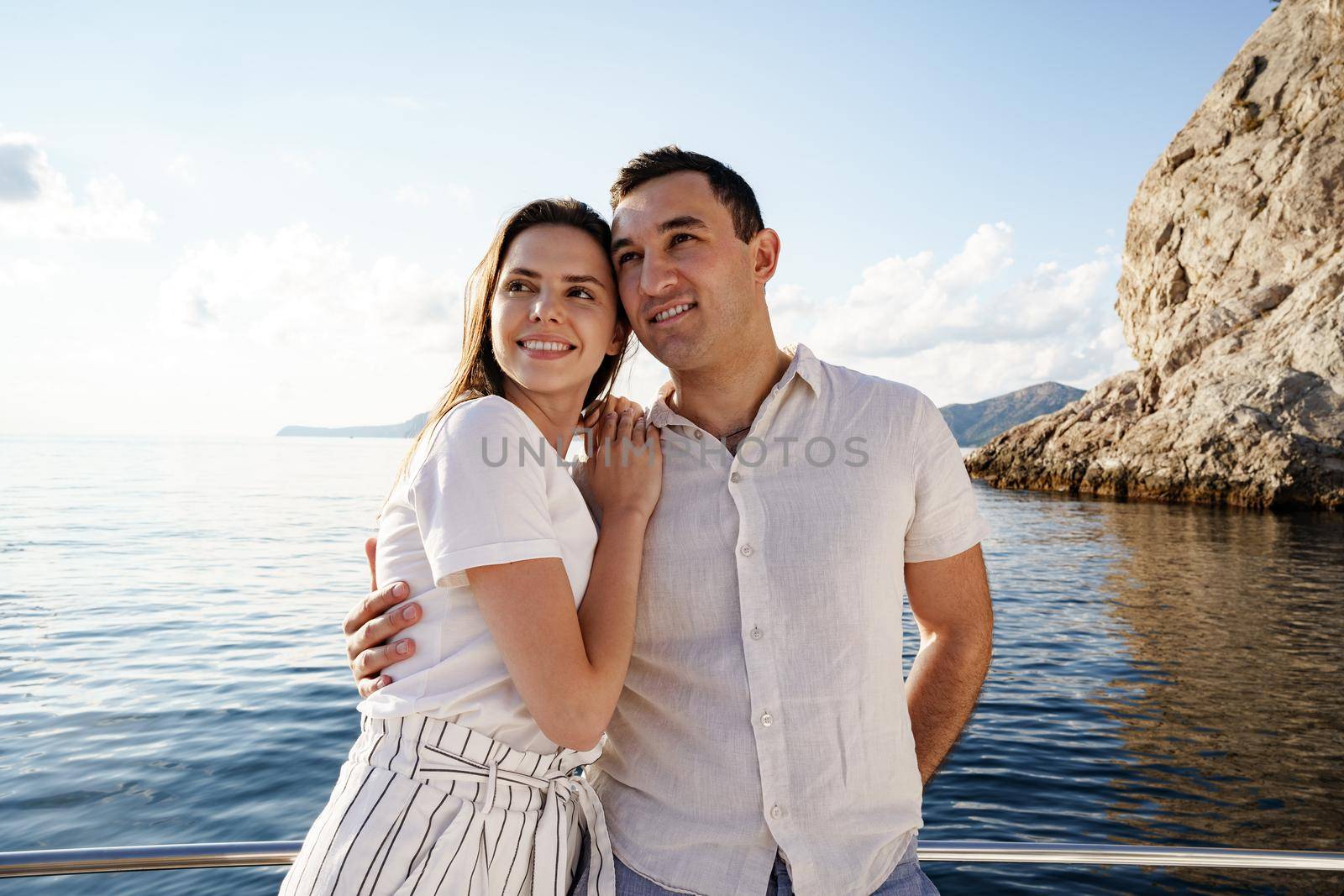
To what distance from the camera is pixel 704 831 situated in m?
1.98

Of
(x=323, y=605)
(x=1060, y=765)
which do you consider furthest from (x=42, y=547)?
(x=1060, y=765)

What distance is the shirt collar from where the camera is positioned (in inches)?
96.0

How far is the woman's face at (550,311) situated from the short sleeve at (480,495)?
0.35 metres

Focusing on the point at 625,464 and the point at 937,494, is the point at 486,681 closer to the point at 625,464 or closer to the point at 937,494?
the point at 625,464

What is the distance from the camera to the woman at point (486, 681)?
1.70m

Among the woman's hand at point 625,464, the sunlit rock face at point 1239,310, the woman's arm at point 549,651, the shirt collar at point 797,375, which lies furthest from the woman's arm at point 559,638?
the sunlit rock face at point 1239,310

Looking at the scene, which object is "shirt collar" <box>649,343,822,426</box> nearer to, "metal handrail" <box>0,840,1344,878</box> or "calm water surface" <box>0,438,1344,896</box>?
"metal handrail" <box>0,840,1344,878</box>

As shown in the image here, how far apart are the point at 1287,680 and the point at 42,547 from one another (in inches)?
1005

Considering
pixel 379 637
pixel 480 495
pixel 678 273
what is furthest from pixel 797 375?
pixel 379 637

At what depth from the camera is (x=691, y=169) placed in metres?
2.63

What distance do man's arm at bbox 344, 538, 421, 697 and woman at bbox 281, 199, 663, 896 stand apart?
3cm

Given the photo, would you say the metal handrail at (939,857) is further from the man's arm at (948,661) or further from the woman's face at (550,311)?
the woman's face at (550,311)

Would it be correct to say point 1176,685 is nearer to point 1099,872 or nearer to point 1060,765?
point 1060,765

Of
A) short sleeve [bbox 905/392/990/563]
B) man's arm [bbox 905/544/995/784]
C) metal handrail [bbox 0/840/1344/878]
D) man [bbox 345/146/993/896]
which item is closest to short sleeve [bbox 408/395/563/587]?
man [bbox 345/146/993/896]
